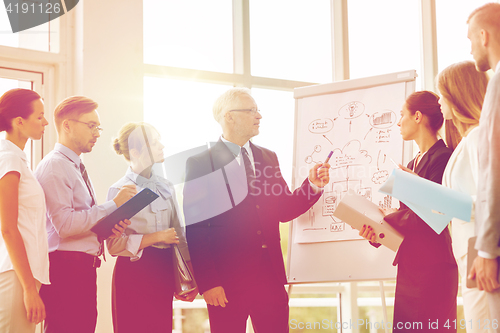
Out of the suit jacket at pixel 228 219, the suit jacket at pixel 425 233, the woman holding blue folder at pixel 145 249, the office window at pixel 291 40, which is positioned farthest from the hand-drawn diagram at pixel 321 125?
the office window at pixel 291 40

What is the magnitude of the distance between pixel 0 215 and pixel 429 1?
4.32m

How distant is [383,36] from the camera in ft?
14.4

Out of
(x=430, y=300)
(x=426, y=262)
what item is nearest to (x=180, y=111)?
(x=426, y=262)

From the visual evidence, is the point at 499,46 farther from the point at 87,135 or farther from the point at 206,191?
the point at 87,135

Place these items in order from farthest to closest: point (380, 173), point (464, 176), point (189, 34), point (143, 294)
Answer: point (189, 34)
point (380, 173)
point (143, 294)
point (464, 176)

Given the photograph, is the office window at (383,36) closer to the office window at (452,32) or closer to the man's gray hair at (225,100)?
the office window at (452,32)

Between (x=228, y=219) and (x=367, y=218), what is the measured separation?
71 centimetres

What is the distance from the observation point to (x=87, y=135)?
2242 millimetres

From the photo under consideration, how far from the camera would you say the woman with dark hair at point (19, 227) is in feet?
5.64

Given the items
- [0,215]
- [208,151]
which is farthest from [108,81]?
[0,215]

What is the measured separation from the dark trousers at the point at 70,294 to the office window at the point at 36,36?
1.84m

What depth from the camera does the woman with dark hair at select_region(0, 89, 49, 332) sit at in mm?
1719

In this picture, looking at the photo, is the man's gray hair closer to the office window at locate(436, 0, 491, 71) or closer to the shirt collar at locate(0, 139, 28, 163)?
the shirt collar at locate(0, 139, 28, 163)

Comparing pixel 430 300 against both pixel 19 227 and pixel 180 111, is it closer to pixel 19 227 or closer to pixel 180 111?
pixel 19 227
